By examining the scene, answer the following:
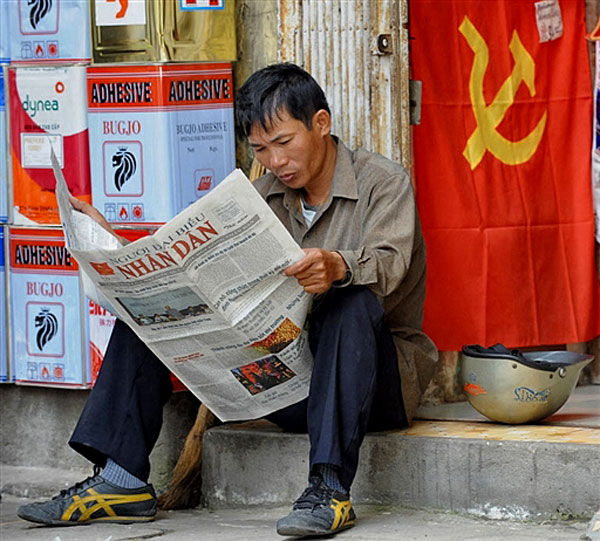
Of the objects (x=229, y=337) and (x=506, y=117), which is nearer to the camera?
(x=229, y=337)

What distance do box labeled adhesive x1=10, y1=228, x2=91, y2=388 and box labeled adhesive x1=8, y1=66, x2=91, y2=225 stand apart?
0.28 feet

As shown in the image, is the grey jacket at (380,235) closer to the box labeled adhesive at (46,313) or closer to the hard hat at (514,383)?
the hard hat at (514,383)

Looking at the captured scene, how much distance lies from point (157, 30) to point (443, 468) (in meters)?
1.44

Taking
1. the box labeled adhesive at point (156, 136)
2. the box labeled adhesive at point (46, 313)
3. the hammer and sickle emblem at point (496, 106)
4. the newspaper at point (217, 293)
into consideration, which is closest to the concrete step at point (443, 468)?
the newspaper at point (217, 293)

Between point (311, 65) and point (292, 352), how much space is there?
93 cm

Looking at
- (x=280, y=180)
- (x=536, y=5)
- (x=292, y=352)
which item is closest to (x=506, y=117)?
(x=536, y=5)

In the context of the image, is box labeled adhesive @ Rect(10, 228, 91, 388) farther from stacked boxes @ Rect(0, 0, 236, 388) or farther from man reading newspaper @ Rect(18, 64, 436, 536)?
man reading newspaper @ Rect(18, 64, 436, 536)

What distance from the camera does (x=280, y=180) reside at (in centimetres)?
337

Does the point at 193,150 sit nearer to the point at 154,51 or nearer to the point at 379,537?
the point at 154,51

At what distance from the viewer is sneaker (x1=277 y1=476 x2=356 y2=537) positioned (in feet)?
9.65

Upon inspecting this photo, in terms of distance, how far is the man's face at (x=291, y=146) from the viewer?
3.16 metres

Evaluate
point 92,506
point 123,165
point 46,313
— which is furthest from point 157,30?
point 92,506

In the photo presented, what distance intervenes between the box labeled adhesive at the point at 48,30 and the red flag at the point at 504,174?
97 cm

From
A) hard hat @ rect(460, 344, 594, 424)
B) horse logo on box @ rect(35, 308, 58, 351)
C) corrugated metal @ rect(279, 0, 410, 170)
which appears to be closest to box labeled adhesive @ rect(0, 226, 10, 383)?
horse logo on box @ rect(35, 308, 58, 351)
